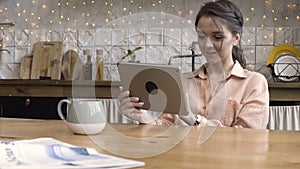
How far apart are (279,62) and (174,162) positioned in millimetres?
2218

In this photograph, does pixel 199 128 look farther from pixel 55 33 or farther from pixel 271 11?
pixel 55 33

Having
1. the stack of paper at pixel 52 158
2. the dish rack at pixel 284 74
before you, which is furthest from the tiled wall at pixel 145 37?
the stack of paper at pixel 52 158

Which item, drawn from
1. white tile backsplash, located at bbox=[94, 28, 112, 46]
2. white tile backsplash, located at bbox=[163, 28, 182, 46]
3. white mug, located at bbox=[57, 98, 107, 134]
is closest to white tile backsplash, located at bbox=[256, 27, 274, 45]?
white tile backsplash, located at bbox=[163, 28, 182, 46]

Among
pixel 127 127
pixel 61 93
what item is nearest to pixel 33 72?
pixel 61 93

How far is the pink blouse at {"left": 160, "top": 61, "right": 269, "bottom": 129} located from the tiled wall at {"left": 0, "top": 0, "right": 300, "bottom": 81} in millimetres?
1375

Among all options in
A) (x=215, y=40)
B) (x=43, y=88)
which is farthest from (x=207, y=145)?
(x=43, y=88)

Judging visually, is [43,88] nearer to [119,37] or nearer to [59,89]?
[59,89]

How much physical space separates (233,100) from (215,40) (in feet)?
0.87

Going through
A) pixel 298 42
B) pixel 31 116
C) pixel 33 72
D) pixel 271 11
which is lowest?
pixel 31 116

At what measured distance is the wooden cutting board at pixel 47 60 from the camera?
3346 mm

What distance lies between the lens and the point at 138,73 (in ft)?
4.45

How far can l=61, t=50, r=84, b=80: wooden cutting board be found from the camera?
10.9 feet

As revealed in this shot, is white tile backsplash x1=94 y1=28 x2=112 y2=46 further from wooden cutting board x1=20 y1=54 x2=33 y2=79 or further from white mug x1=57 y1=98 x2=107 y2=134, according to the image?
white mug x1=57 y1=98 x2=107 y2=134

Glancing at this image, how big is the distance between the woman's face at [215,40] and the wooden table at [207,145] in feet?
1.78
